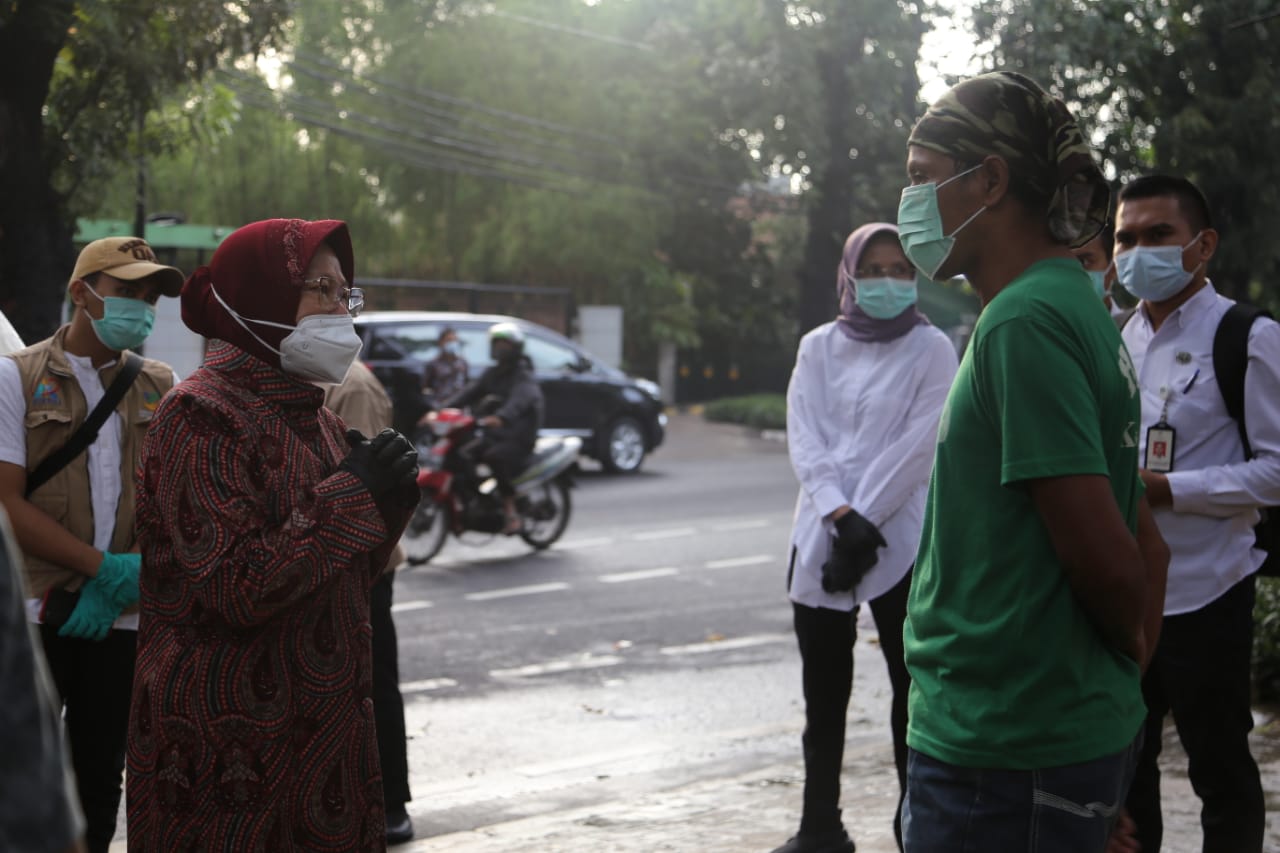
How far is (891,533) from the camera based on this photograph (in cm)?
479

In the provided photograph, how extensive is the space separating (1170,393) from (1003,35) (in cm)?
1048

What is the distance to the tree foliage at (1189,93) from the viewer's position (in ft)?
37.9

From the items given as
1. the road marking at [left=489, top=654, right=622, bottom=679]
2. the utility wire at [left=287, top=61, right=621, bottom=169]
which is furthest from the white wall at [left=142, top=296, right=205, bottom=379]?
the road marking at [left=489, top=654, right=622, bottom=679]

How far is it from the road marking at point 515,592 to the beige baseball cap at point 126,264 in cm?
657

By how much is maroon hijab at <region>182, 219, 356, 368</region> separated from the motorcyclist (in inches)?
374

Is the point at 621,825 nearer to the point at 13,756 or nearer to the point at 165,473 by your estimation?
the point at 165,473

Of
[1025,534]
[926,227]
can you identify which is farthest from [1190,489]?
[1025,534]

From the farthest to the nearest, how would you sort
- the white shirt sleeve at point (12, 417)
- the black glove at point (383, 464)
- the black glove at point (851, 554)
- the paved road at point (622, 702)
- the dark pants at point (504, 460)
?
the dark pants at point (504, 460) < the paved road at point (622, 702) < the black glove at point (851, 554) < the white shirt sleeve at point (12, 417) < the black glove at point (383, 464)

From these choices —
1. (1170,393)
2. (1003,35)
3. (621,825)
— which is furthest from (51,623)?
(1003,35)

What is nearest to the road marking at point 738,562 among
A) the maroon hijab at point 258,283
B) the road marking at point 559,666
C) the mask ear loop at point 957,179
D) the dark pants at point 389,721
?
the road marking at point 559,666

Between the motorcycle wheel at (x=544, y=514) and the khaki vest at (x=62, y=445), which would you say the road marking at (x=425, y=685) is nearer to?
the khaki vest at (x=62, y=445)

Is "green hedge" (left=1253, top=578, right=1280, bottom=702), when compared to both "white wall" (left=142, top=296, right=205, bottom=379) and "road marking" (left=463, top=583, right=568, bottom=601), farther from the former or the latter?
"white wall" (left=142, top=296, right=205, bottom=379)

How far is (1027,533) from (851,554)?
2.38 meters

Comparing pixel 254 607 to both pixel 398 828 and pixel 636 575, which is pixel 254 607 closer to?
pixel 398 828
